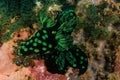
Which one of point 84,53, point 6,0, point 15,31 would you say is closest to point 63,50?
point 84,53

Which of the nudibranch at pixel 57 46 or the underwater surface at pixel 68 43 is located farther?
the underwater surface at pixel 68 43

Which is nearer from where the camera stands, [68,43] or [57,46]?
[57,46]

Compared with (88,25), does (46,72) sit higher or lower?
lower

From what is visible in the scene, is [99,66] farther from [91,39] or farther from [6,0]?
[6,0]

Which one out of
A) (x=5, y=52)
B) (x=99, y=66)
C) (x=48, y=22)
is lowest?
(x=99, y=66)

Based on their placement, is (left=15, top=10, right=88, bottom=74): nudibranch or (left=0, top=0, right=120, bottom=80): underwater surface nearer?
(left=15, top=10, right=88, bottom=74): nudibranch
